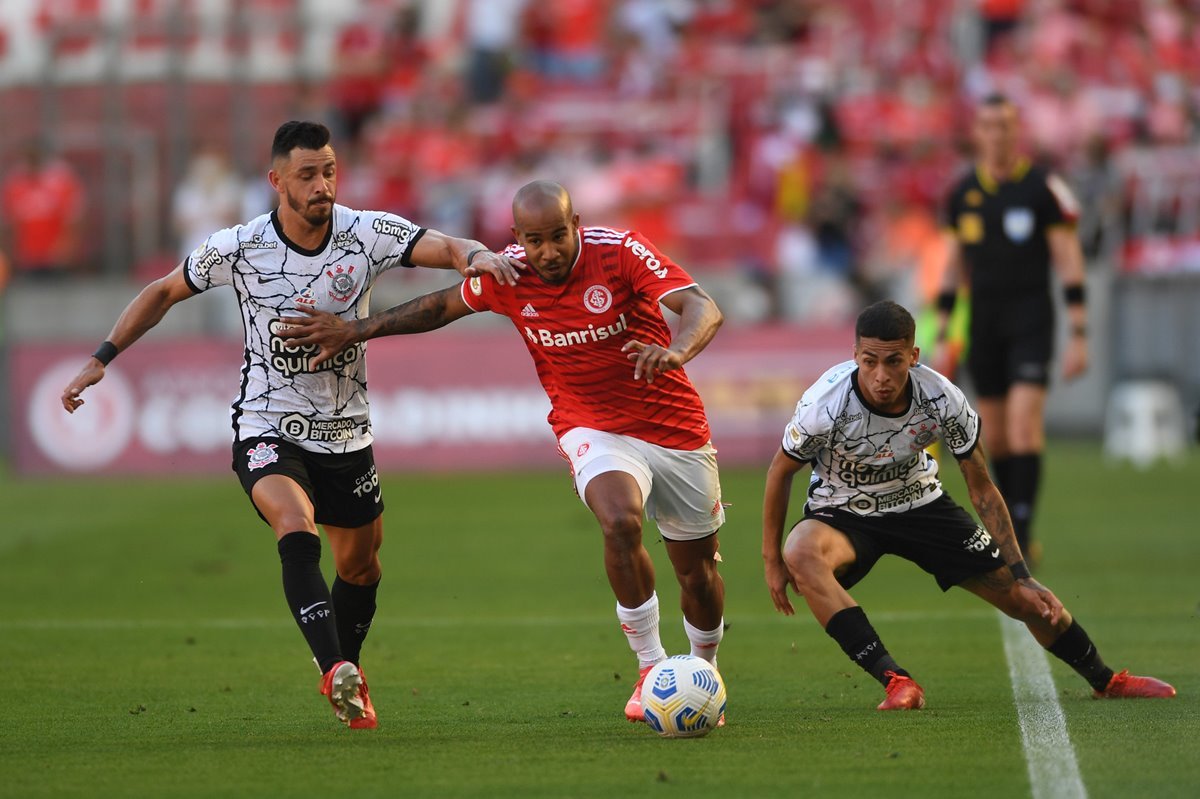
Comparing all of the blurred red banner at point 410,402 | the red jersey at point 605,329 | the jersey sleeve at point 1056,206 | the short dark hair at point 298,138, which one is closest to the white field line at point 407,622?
the jersey sleeve at point 1056,206

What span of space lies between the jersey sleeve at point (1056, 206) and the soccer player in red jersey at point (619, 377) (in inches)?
189

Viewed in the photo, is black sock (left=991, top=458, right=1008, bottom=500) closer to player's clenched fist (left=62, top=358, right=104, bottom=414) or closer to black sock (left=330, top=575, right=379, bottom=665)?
black sock (left=330, top=575, right=379, bottom=665)

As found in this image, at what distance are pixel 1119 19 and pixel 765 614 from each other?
62.6 feet

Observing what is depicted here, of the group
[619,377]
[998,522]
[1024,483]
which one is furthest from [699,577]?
[1024,483]

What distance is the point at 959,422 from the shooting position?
7.18 meters

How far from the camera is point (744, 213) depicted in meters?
23.4

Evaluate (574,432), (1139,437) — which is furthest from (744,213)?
(574,432)

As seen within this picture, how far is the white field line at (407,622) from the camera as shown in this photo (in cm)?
1029

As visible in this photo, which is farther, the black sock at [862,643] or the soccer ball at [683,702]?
the black sock at [862,643]

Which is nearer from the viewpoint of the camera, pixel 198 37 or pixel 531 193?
pixel 531 193

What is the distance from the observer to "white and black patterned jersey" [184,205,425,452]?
7480 mm

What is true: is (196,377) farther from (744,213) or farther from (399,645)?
(399,645)

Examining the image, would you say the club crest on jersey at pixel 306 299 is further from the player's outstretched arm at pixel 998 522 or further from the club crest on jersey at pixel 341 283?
the player's outstretched arm at pixel 998 522

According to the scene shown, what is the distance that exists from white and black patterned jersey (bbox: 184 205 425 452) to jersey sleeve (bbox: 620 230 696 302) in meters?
1.03
